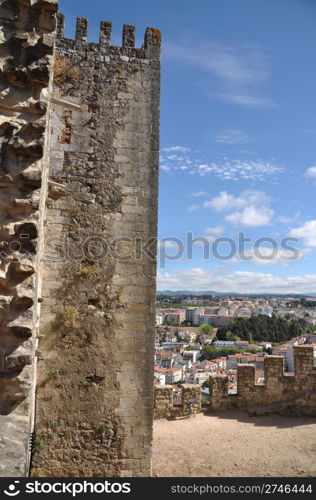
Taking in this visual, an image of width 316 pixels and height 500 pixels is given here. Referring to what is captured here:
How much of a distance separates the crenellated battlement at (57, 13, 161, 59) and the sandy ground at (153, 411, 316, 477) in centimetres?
787

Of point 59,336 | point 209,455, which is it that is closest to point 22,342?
point 59,336

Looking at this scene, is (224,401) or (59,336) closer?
(59,336)

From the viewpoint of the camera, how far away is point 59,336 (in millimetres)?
6051

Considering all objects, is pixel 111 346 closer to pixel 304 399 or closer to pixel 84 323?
pixel 84 323

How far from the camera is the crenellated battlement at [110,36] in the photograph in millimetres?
6629

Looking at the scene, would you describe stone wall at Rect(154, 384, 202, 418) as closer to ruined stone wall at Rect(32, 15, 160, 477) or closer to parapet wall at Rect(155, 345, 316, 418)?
parapet wall at Rect(155, 345, 316, 418)

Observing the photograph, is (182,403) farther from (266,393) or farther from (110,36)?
(110,36)

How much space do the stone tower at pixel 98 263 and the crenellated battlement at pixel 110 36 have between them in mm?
18

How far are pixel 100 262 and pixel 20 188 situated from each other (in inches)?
139

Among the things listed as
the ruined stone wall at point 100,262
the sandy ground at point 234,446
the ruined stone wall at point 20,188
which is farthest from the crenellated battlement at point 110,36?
the sandy ground at point 234,446

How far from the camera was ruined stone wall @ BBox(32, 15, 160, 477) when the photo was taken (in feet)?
19.4
